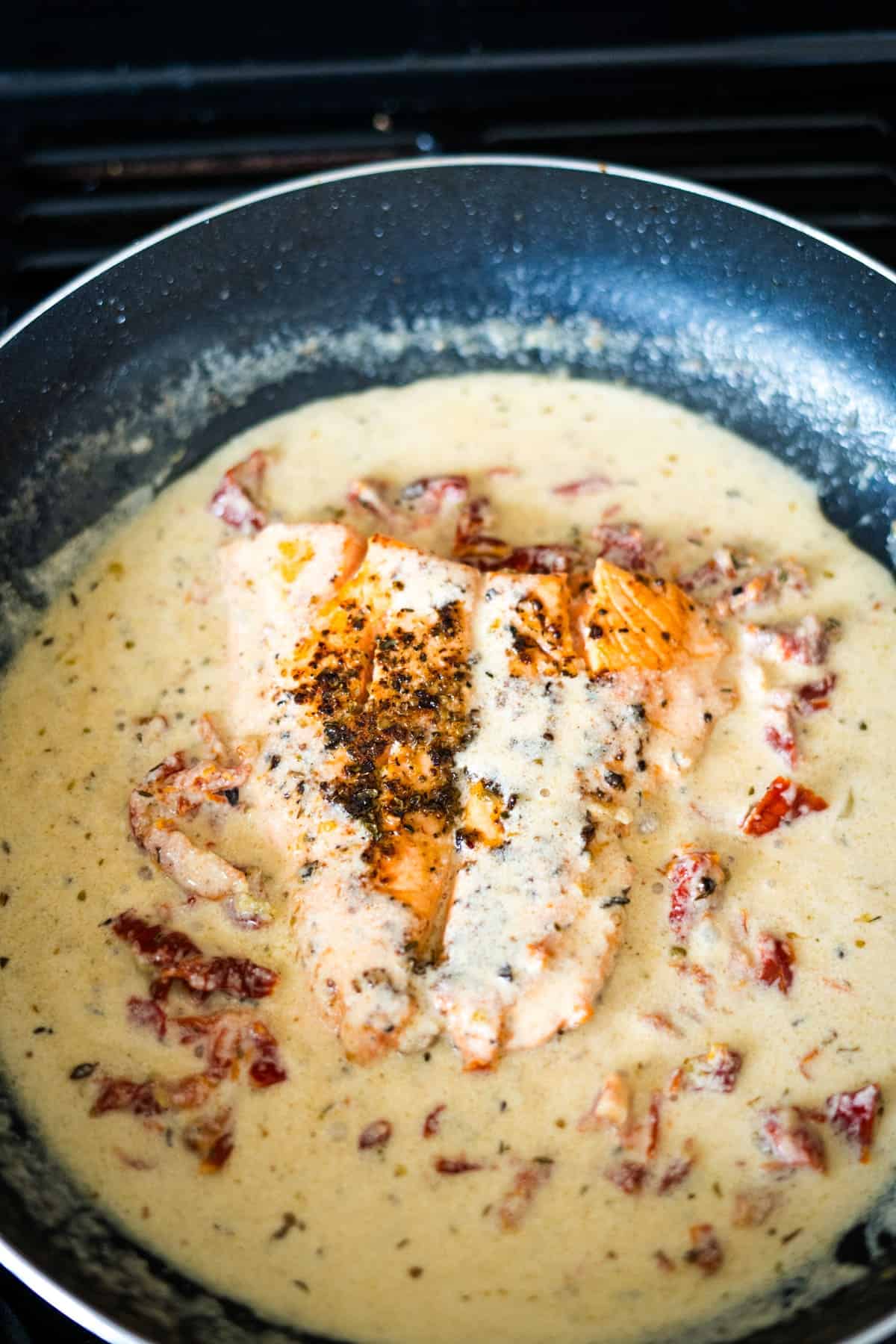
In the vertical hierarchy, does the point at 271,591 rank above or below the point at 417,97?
below

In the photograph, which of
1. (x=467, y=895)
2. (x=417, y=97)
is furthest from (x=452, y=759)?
(x=417, y=97)

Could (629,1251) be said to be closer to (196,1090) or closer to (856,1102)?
(856,1102)

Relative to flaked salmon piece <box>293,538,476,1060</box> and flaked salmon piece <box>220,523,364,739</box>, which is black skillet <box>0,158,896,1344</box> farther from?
flaked salmon piece <box>293,538,476,1060</box>

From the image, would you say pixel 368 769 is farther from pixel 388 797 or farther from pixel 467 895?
pixel 467 895

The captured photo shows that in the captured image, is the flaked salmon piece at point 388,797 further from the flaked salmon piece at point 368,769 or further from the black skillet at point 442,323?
the black skillet at point 442,323

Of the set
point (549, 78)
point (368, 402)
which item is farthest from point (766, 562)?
point (549, 78)

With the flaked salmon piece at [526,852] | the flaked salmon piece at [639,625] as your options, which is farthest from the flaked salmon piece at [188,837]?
the flaked salmon piece at [639,625]

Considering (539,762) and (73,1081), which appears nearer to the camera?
(73,1081)
